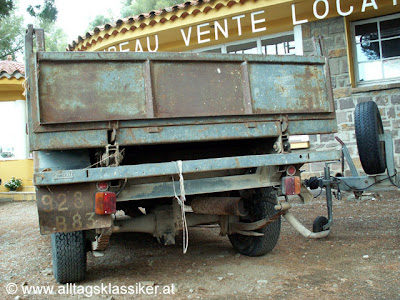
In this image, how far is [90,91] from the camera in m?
3.04

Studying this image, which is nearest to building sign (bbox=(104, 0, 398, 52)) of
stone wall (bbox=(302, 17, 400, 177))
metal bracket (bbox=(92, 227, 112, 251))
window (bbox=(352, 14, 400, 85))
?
stone wall (bbox=(302, 17, 400, 177))

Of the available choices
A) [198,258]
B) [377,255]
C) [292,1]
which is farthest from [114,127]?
[292,1]

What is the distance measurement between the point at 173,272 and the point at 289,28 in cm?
563

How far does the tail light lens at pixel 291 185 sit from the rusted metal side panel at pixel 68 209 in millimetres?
1413

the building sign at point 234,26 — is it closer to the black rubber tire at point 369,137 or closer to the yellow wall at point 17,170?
the black rubber tire at point 369,137

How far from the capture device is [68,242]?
10.8ft

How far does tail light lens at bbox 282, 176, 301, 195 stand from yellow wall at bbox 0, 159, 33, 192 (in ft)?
31.8

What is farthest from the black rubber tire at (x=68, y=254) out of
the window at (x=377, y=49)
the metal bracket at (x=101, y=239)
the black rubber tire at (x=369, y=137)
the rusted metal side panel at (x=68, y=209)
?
the window at (x=377, y=49)

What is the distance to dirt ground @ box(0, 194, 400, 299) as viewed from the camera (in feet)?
10.3

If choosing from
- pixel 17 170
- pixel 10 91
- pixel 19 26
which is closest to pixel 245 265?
pixel 17 170

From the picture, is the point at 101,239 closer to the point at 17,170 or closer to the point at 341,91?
the point at 341,91

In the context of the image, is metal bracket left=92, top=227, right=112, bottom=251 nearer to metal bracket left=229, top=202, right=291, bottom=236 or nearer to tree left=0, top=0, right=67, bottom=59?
metal bracket left=229, top=202, right=291, bottom=236

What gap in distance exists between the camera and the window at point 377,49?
750 centimetres

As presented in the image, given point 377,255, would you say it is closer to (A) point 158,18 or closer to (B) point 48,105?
(B) point 48,105
